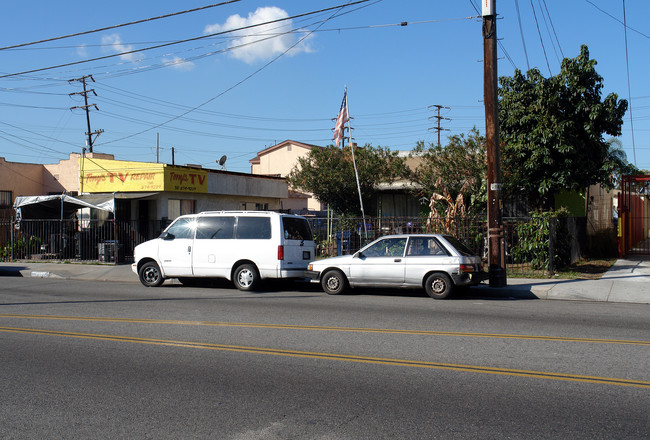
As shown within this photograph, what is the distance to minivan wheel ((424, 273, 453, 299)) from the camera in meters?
12.7

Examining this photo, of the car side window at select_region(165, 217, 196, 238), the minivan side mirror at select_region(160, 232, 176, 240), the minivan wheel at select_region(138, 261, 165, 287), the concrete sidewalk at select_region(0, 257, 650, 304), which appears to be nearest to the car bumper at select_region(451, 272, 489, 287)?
A: the concrete sidewalk at select_region(0, 257, 650, 304)

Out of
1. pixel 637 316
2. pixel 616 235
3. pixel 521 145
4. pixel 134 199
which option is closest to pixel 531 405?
pixel 637 316

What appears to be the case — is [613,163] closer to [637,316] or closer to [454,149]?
[454,149]

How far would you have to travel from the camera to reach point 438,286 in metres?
12.8

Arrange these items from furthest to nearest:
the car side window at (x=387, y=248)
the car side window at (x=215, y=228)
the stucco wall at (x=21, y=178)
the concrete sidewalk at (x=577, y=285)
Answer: the stucco wall at (x=21, y=178) < the car side window at (x=215, y=228) < the car side window at (x=387, y=248) < the concrete sidewalk at (x=577, y=285)

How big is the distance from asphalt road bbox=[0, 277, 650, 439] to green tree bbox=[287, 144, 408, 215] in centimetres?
1500

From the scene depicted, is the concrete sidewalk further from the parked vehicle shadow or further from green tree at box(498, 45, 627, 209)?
Answer: green tree at box(498, 45, 627, 209)

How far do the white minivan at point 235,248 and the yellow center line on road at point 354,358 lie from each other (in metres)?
5.93

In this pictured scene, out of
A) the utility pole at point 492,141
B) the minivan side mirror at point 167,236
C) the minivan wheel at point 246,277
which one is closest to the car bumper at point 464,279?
the utility pole at point 492,141

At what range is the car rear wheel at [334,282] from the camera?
1374 cm

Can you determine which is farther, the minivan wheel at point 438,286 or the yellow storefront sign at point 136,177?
the yellow storefront sign at point 136,177

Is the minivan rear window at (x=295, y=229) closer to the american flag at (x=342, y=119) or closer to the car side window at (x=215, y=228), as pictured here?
the car side window at (x=215, y=228)

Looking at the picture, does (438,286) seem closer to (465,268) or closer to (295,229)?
(465,268)

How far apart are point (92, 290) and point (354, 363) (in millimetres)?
10261
